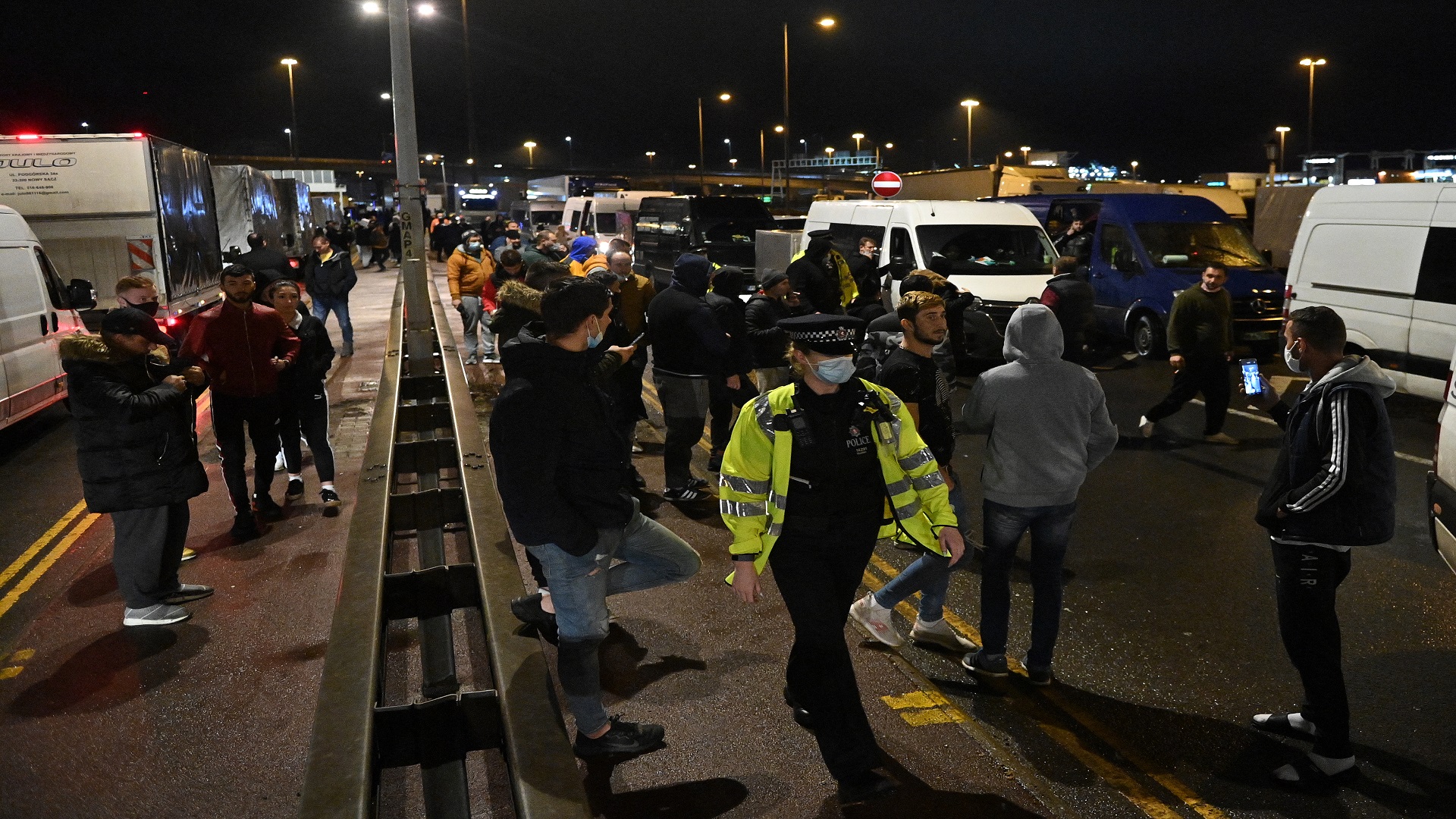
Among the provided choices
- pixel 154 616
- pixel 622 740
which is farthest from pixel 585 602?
pixel 154 616

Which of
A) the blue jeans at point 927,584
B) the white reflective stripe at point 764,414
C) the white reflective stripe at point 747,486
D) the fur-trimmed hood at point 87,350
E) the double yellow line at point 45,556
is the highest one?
the fur-trimmed hood at point 87,350

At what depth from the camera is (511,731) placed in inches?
129

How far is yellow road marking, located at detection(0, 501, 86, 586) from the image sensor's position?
7.23 metres

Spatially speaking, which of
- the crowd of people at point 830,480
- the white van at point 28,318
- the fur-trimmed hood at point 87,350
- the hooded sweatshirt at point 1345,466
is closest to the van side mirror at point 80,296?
the white van at point 28,318

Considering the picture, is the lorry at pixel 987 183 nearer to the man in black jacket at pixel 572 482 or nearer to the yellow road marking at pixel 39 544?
the yellow road marking at pixel 39 544

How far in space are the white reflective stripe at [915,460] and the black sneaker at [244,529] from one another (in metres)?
5.41

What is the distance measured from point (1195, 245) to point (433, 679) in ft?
46.7

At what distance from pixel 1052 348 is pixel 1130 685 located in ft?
5.44

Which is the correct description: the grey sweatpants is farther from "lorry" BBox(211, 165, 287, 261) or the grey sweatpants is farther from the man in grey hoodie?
"lorry" BBox(211, 165, 287, 261)

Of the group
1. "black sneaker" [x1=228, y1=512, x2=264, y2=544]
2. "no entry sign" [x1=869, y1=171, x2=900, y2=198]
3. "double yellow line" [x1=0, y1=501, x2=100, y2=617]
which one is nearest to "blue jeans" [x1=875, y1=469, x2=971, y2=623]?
"black sneaker" [x1=228, y1=512, x2=264, y2=544]

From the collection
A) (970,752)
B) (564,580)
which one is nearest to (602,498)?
(564,580)

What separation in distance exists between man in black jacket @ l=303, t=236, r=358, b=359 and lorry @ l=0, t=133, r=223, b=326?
6.15 ft

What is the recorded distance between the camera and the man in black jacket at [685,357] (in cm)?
798

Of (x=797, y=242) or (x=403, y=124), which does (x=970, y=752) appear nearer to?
(x=403, y=124)
